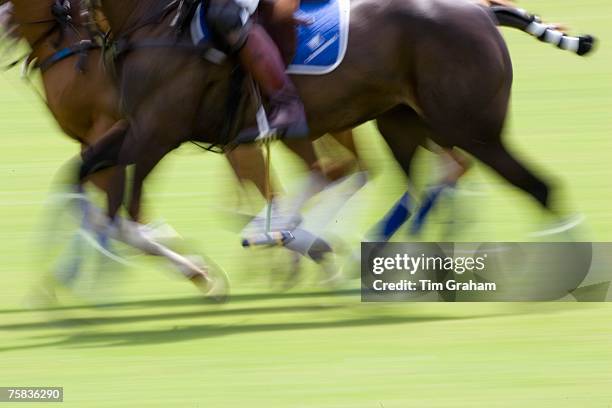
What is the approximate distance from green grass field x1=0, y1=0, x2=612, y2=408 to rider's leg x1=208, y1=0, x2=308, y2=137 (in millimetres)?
1070

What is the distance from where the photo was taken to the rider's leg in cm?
875

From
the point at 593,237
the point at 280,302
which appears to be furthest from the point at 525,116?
the point at 280,302

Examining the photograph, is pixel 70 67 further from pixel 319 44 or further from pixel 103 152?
pixel 319 44

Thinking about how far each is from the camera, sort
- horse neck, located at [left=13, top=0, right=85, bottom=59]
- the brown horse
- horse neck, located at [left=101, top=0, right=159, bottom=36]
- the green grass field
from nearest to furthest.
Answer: the green grass field → horse neck, located at [left=101, top=0, right=159, bottom=36] → the brown horse → horse neck, located at [left=13, top=0, right=85, bottom=59]

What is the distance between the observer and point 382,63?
29.7 feet

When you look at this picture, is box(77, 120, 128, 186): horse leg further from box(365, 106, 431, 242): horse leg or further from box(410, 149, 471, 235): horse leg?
box(410, 149, 471, 235): horse leg

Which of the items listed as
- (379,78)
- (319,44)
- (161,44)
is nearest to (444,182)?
(379,78)

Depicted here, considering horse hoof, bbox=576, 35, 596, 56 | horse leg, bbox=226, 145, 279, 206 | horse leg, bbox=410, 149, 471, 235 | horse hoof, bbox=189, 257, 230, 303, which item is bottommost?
horse hoof, bbox=189, 257, 230, 303

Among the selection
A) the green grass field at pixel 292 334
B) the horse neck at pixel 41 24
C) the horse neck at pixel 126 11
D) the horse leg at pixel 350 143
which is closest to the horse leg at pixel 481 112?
the green grass field at pixel 292 334

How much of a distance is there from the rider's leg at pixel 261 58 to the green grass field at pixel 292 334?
1070 millimetres

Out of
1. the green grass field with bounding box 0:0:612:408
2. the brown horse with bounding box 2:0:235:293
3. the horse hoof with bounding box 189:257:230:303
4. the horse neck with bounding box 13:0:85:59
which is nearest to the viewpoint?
the green grass field with bounding box 0:0:612:408

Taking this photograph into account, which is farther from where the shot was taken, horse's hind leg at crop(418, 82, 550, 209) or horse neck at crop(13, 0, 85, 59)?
horse neck at crop(13, 0, 85, 59)

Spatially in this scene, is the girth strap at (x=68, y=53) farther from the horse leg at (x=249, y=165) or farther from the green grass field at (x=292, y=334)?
the green grass field at (x=292, y=334)

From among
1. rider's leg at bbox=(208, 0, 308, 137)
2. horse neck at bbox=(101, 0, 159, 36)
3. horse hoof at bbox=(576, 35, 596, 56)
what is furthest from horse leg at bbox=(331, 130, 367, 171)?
horse neck at bbox=(101, 0, 159, 36)
